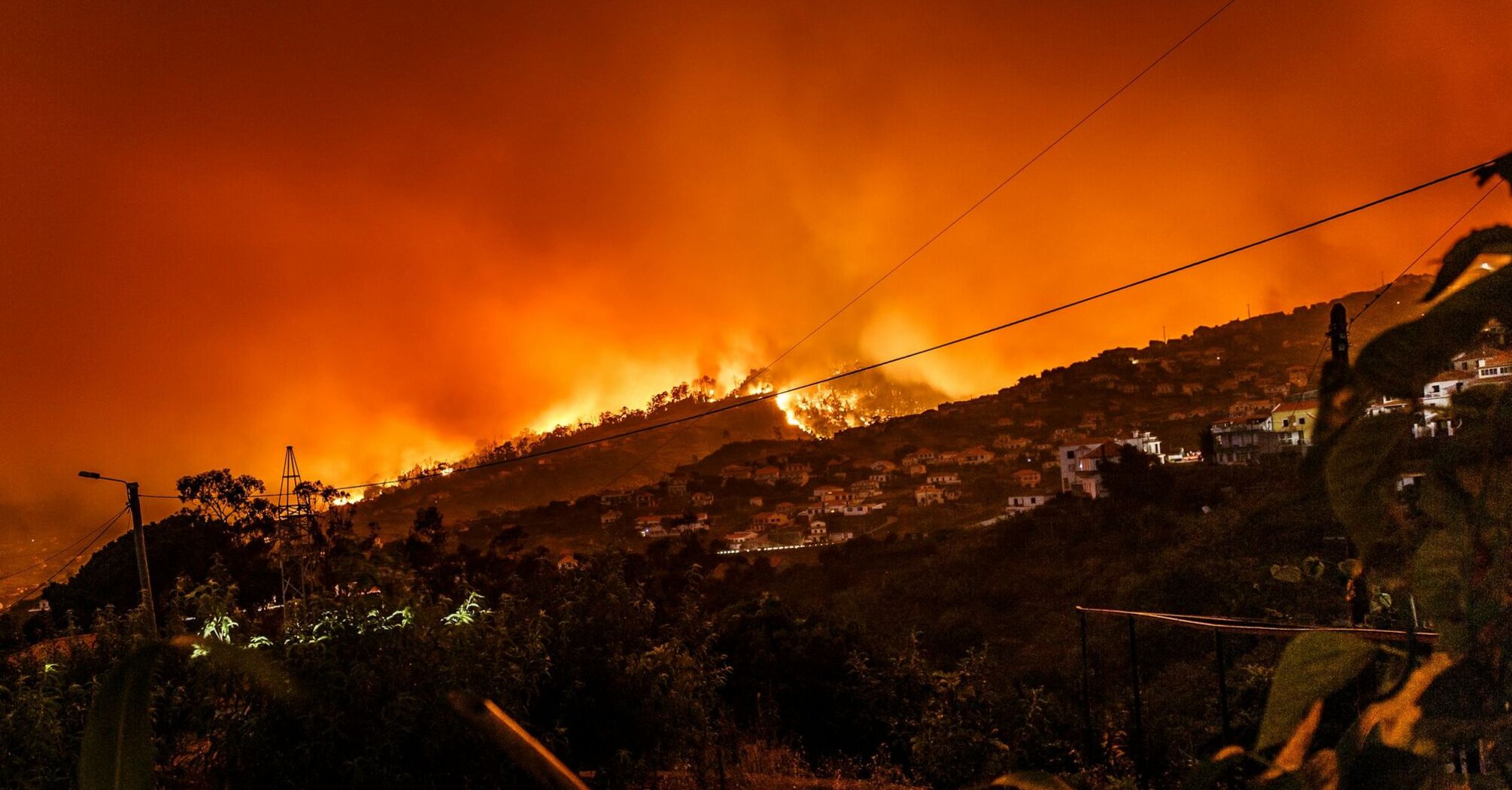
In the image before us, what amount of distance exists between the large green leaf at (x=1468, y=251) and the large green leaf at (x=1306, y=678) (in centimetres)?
14

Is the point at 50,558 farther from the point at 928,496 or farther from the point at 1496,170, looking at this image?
the point at 1496,170

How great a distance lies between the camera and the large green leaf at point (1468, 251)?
1.25 ft

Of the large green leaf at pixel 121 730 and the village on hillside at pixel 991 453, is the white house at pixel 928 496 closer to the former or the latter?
the village on hillside at pixel 991 453

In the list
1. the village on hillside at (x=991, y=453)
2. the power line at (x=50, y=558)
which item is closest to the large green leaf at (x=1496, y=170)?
the village on hillside at (x=991, y=453)

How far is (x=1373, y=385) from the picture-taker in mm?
381

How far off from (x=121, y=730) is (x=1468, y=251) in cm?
51

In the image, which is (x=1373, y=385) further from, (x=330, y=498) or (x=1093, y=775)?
(x=330, y=498)

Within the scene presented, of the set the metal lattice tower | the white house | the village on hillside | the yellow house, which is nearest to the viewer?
the yellow house

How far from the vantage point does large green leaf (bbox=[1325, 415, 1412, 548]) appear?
383 mm

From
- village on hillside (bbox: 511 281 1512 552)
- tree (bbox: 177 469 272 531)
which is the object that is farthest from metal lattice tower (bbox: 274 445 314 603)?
village on hillside (bbox: 511 281 1512 552)

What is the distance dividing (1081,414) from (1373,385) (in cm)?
A: 5086

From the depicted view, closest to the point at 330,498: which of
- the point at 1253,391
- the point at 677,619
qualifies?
the point at 677,619

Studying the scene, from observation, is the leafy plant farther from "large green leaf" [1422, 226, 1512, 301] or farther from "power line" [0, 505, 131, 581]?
"power line" [0, 505, 131, 581]

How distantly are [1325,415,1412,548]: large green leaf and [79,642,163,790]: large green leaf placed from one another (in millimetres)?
420
